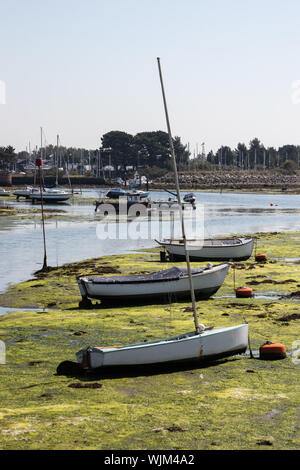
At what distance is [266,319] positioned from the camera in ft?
78.8

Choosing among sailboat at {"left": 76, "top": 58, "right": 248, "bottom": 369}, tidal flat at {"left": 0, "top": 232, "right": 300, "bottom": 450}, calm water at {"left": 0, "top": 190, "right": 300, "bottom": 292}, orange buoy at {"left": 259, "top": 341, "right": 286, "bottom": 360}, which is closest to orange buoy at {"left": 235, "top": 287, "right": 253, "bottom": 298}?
tidal flat at {"left": 0, "top": 232, "right": 300, "bottom": 450}

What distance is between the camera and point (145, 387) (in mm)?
16906

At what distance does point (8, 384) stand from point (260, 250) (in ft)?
105

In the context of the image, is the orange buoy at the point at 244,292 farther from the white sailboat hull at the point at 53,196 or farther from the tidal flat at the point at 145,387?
the white sailboat hull at the point at 53,196

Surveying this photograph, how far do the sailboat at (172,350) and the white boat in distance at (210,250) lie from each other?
20178 mm

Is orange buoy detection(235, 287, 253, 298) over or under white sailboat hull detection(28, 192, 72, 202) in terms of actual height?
under

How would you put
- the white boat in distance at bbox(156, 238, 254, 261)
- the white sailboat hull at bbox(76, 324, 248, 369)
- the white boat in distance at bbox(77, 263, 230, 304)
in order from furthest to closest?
the white boat in distance at bbox(156, 238, 254, 261)
the white boat in distance at bbox(77, 263, 230, 304)
the white sailboat hull at bbox(76, 324, 248, 369)

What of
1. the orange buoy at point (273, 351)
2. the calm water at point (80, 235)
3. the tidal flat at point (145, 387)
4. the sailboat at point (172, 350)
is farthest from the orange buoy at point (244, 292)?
the calm water at point (80, 235)

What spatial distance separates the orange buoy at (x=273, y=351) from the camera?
62.7 ft

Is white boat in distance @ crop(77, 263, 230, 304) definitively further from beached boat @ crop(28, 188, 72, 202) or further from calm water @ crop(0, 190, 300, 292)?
beached boat @ crop(28, 188, 72, 202)

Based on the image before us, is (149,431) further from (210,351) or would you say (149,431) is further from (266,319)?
(266,319)

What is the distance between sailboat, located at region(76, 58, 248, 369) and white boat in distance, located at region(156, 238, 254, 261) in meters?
20.2

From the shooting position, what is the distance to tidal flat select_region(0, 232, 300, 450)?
13.6 metres
